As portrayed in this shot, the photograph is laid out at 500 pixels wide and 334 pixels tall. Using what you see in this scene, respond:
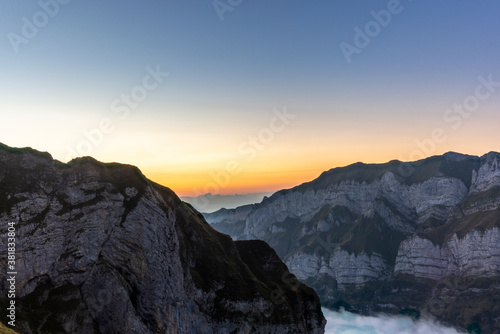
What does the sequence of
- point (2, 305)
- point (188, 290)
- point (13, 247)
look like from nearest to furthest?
1. point (2, 305)
2. point (13, 247)
3. point (188, 290)

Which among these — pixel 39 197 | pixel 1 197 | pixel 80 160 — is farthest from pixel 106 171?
pixel 1 197

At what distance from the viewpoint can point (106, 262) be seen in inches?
3241

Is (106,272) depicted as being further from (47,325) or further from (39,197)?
(39,197)

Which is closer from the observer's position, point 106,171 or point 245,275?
point 106,171

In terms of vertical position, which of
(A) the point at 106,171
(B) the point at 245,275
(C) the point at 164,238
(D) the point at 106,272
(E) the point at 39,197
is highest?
(A) the point at 106,171

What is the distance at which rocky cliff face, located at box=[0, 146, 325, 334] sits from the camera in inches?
2916

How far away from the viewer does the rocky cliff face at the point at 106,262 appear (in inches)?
2916

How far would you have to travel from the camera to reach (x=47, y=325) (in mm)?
68625

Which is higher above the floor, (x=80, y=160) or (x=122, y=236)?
(x=80, y=160)

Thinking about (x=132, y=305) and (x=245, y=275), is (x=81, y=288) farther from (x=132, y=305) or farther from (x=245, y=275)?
(x=245, y=275)

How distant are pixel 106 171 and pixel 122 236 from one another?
2005 centimetres

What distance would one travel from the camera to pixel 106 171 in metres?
96.6

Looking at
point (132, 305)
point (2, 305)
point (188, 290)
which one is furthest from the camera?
point (188, 290)

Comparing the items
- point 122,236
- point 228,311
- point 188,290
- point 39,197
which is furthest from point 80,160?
point 228,311
